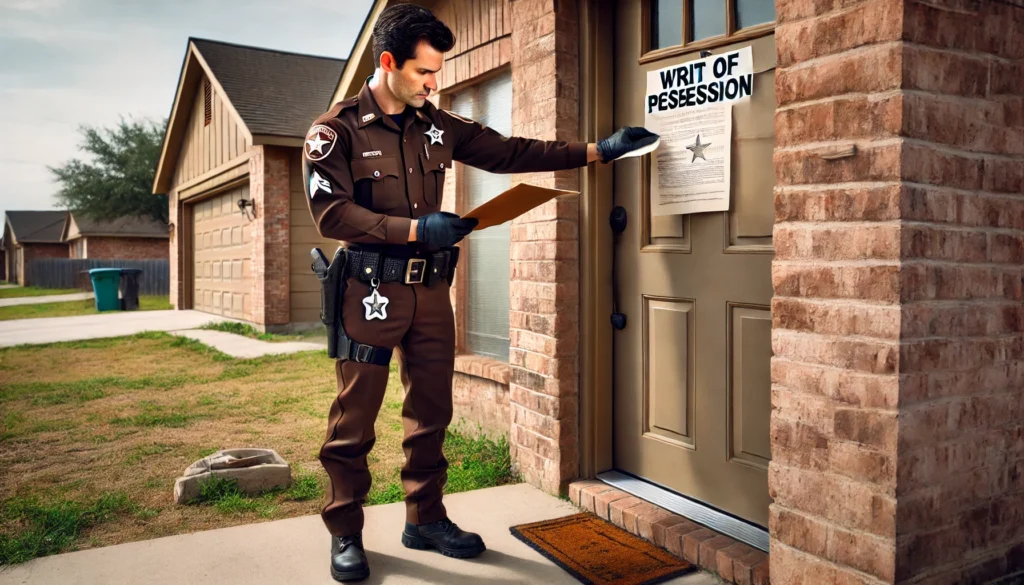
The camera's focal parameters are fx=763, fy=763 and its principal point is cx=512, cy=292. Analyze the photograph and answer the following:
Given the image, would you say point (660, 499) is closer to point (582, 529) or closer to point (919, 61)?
point (582, 529)

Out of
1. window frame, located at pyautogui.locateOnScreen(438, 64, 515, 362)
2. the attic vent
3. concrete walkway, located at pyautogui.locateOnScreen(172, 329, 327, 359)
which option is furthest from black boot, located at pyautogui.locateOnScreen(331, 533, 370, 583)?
the attic vent

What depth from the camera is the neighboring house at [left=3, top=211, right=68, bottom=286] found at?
55219mm

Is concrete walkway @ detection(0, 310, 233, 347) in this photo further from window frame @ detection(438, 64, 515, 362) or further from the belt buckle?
the belt buckle

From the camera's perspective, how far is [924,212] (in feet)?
7.09

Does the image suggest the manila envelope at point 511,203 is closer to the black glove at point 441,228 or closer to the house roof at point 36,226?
the black glove at point 441,228

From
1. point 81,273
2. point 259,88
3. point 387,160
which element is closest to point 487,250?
point 387,160

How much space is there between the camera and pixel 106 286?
59.9 feet

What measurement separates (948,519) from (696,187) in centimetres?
153

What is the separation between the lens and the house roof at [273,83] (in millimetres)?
12555

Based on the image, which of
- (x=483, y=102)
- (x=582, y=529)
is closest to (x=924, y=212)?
→ (x=582, y=529)

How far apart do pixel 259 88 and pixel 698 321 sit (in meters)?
12.6

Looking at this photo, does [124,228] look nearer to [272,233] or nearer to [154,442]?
[272,233]

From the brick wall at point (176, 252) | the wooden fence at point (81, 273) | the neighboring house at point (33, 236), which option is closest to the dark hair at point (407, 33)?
the brick wall at point (176, 252)

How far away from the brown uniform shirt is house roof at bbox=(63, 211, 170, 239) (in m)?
41.8
